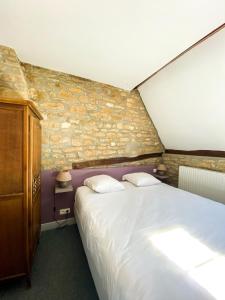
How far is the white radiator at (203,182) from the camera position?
2.56 meters

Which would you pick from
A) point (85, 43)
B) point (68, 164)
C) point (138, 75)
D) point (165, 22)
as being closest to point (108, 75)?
point (138, 75)

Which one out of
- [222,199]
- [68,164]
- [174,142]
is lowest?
[222,199]

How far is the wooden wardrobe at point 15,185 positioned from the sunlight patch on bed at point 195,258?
1140 millimetres

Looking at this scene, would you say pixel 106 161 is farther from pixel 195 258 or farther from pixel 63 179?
pixel 195 258

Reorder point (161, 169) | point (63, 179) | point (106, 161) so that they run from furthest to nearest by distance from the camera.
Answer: point (161, 169)
point (106, 161)
point (63, 179)

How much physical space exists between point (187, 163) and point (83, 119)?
209 cm

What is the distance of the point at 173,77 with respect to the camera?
8.12 feet

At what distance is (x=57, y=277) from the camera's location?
1724 millimetres

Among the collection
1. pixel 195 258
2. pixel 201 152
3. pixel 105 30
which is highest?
Result: pixel 105 30

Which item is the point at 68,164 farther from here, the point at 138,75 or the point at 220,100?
the point at 220,100

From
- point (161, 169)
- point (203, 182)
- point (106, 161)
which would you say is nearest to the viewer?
point (203, 182)

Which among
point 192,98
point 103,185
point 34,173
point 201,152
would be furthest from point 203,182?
point 34,173

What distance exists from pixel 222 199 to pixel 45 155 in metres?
2.73

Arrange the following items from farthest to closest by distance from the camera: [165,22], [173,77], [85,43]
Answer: [173,77]
[85,43]
[165,22]
